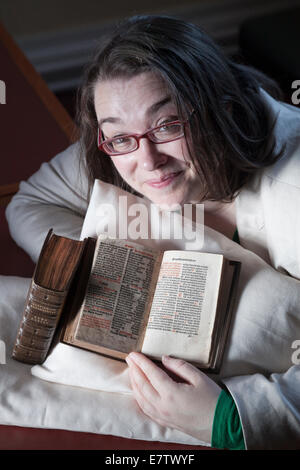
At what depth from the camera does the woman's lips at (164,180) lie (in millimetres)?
1095

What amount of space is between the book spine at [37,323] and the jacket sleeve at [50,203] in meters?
0.38

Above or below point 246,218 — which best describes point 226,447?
below

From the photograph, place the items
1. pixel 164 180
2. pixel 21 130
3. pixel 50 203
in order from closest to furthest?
1. pixel 164 180
2. pixel 50 203
3. pixel 21 130

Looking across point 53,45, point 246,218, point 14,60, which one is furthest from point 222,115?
point 53,45

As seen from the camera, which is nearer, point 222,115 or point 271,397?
point 271,397

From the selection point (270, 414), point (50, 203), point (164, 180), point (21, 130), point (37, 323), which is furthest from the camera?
point (21, 130)

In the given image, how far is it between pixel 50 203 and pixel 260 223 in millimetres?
600

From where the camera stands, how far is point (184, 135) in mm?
1028

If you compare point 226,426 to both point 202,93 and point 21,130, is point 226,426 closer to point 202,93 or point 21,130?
point 202,93

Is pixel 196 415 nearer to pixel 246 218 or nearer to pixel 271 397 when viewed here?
pixel 271 397

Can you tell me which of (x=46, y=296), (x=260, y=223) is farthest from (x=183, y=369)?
(x=260, y=223)

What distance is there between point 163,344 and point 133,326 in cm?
7

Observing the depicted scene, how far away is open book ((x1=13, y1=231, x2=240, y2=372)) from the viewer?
3.16 ft

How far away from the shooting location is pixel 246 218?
1166 mm
